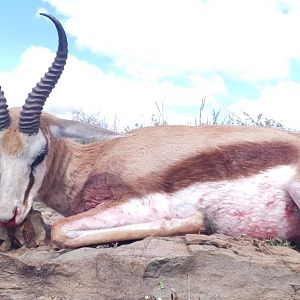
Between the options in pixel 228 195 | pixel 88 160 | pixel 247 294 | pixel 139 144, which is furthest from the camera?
pixel 88 160

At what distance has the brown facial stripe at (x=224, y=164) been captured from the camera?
5.00m

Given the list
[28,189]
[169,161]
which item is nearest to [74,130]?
[28,189]

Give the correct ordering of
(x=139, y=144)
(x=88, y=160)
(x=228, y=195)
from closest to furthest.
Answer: (x=228, y=195)
(x=139, y=144)
(x=88, y=160)

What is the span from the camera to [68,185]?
5656 mm

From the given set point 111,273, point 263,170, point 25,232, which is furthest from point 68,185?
point 263,170

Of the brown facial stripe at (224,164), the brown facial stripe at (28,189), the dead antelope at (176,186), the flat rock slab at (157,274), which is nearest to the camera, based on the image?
the flat rock slab at (157,274)

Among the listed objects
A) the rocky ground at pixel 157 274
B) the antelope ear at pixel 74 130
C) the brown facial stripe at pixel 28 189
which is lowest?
the rocky ground at pixel 157 274

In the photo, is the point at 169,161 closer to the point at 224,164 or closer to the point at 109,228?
the point at 224,164

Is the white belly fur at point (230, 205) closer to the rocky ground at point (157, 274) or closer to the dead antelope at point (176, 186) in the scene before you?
the dead antelope at point (176, 186)

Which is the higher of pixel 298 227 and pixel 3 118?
pixel 3 118

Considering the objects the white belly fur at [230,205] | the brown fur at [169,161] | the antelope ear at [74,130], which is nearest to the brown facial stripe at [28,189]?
the brown fur at [169,161]

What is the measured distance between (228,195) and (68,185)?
1.61 metres

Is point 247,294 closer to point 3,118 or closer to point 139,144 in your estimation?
point 139,144

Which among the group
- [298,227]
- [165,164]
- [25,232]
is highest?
[165,164]
